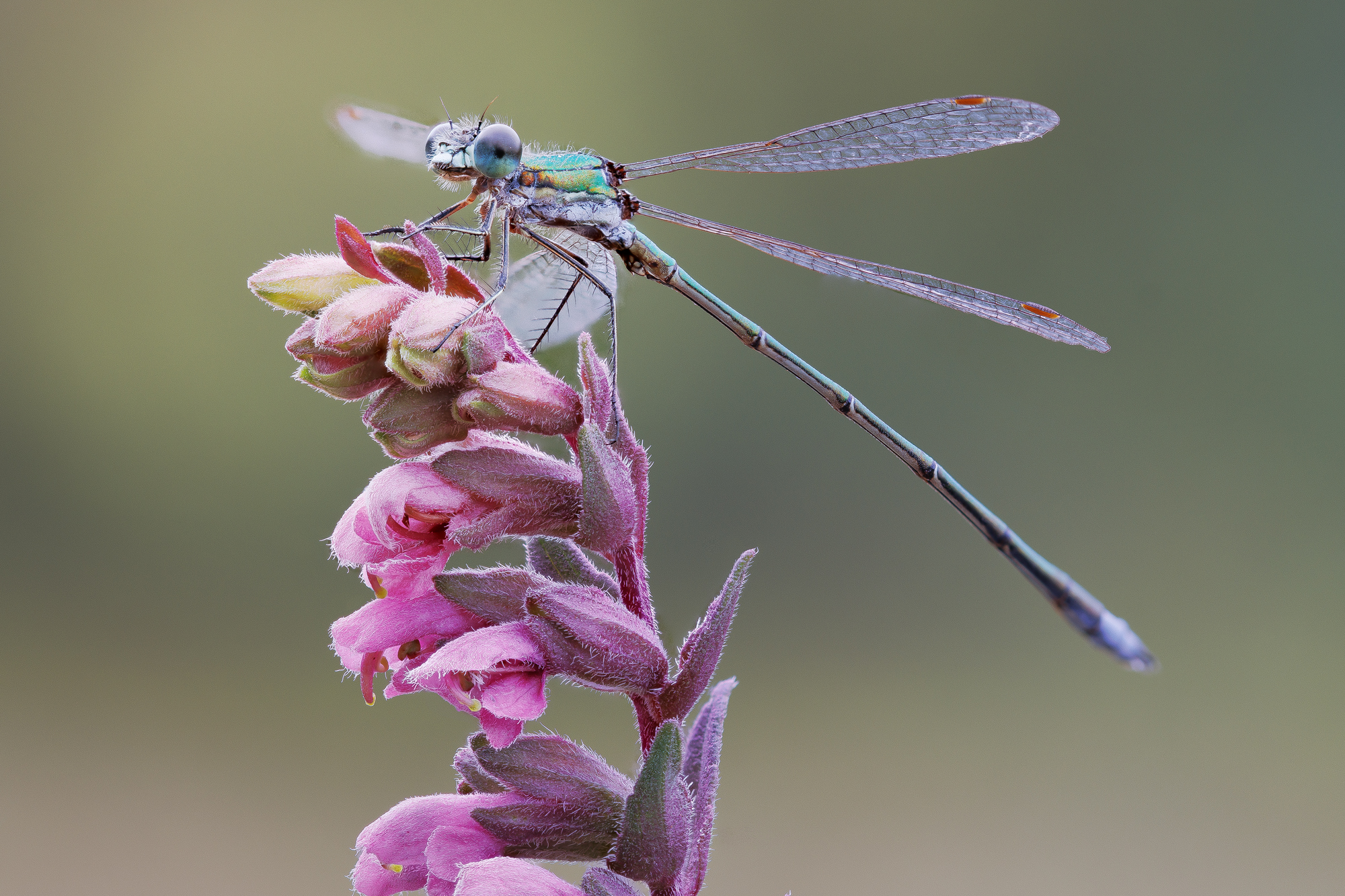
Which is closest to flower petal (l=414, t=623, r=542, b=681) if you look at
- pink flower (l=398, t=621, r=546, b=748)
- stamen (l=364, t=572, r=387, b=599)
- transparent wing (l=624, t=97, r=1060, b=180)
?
pink flower (l=398, t=621, r=546, b=748)

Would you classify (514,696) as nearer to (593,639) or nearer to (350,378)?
(593,639)

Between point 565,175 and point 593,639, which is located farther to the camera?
point 565,175

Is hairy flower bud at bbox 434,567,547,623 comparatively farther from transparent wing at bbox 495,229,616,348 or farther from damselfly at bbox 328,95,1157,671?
transparent wing at bbox 495,229,616,348

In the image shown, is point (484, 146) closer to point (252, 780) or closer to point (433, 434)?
point (433, 434)

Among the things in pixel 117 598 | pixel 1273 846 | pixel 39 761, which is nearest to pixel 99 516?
pixel 117 598

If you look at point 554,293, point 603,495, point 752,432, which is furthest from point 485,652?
point 752,432

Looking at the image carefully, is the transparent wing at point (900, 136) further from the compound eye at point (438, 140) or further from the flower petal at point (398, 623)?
the flower petal at point (398, 623)
